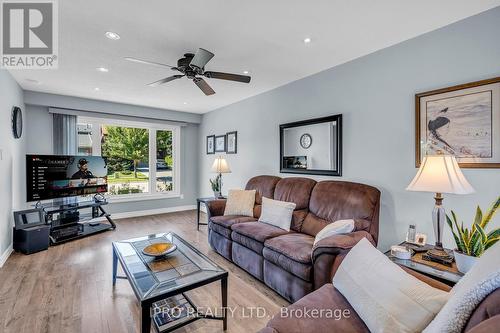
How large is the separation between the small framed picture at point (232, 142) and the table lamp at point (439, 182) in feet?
11.8

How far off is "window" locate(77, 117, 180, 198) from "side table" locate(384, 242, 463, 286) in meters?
5.39

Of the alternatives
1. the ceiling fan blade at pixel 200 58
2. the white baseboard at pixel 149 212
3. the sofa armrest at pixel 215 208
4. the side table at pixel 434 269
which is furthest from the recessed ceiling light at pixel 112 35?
the white baseboard at pixel 149 212

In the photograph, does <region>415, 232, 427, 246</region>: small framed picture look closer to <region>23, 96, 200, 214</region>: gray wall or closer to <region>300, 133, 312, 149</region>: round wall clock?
<region>300, 133, 312, 149</region>: round wall clock

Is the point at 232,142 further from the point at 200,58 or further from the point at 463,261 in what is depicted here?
the point at 463,261

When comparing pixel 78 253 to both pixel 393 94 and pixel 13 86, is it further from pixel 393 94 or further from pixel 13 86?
pixel 393 94

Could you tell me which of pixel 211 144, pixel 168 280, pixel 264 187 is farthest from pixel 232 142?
pixel 168 280

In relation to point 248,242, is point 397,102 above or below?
above

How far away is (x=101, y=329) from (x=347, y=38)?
3.39 meters

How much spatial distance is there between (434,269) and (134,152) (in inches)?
226

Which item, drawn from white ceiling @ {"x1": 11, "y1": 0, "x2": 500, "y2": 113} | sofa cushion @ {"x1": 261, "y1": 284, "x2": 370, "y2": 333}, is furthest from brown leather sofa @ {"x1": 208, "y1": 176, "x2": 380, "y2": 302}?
white ceiling @ {"x1": 11, "y1": 0, "x2": 500, "y2": 113}

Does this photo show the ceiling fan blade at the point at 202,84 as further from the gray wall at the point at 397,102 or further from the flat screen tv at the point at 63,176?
the flat screen tv at the point at 63,176

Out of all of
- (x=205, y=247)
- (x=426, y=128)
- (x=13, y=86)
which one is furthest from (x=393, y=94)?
(x=13, y=86)

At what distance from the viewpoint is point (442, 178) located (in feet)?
5.72

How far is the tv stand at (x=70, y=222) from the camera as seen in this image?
389cm
